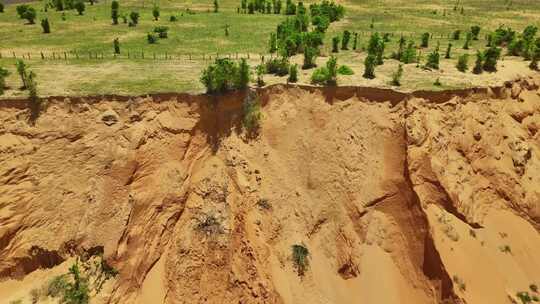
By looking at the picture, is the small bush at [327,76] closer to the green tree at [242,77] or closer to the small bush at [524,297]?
the green tree at [242,77]

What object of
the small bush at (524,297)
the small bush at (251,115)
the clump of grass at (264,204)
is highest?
Result: the small bush at (251,115)

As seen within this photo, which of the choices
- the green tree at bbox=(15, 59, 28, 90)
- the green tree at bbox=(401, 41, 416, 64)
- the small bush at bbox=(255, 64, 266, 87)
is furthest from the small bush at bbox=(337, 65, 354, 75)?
the green tree at bbox=(15, 59, 28, 90)

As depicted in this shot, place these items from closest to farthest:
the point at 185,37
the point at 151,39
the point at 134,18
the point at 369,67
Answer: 1. the point at 369,67
2. the point at 151,39
3. the point at 185,37
4. the point at 134,18

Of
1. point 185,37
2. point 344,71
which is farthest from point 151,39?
point 344,71

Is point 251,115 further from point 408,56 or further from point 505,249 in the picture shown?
point 505,249

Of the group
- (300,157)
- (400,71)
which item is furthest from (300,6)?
(300,157)

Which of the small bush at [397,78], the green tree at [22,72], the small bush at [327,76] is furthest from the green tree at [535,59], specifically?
the green tree at [22,72]

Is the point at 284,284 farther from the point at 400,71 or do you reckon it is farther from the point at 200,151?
the point at 400,71

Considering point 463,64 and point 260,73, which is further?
point 463,64
